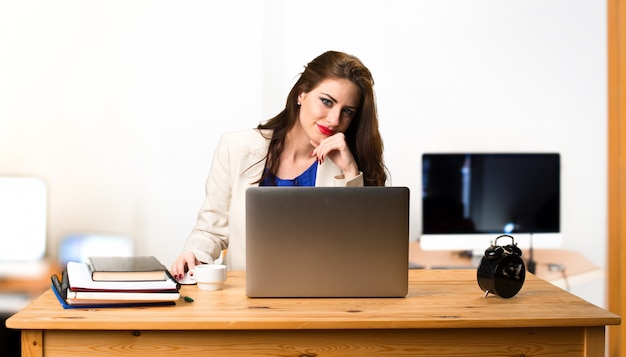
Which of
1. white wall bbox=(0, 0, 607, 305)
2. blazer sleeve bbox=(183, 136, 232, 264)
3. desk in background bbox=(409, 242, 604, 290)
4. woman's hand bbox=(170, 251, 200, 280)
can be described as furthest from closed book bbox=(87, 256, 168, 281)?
white wall bbox=(0, 0, 607, 305)

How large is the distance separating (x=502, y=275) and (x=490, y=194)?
194 cm

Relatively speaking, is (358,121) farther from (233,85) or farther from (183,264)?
(233,85)

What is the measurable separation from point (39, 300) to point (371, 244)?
780mm

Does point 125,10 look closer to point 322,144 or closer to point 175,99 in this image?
point 175,99

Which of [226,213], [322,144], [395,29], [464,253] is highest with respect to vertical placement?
[395,29]

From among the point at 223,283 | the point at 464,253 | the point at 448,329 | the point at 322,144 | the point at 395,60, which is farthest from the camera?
the point at 395,60

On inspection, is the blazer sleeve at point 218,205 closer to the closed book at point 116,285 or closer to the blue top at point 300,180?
the blue top at point 300,180

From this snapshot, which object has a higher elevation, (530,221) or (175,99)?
(175,99)

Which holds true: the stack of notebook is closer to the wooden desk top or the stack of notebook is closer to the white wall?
the wooden desk top

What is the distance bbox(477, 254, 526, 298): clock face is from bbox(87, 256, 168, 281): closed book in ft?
2.51

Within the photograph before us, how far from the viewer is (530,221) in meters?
3.69

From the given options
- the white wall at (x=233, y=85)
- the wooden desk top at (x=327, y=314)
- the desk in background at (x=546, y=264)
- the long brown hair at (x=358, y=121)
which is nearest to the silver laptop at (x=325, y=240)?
the wooden desk top at (x=327, y=314)

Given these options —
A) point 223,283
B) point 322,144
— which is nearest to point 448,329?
point 223,283

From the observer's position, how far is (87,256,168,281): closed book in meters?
1.68
